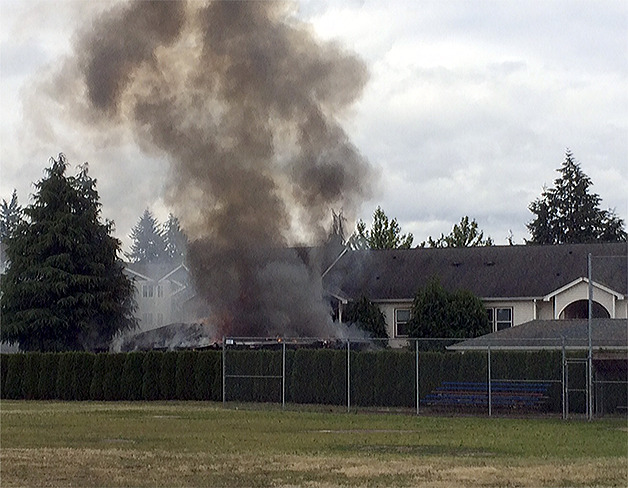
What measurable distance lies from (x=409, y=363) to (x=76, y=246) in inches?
1279

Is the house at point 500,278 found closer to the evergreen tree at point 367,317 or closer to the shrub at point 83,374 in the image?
the evergreen tree at point 367,317

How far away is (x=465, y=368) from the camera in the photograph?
43156 mm

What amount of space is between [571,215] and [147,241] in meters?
84.8

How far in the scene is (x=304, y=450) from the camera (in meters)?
26.7

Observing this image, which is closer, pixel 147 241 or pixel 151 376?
pixel 151 376

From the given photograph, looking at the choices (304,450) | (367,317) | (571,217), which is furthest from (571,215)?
(304,450)

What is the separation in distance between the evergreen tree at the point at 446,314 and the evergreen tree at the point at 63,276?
19.6 metres

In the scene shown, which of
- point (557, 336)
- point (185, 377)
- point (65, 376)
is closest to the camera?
point (557, 336)

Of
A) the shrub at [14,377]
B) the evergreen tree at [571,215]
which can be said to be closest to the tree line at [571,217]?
the evergreen tree at [571,215]

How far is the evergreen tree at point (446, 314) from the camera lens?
200 ft

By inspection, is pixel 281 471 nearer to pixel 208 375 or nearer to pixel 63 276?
pixel 208 375

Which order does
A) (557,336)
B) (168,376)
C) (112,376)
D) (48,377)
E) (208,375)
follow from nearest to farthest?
(557,336) → (208,375) → (168,376) → (112,376) → (48,377)

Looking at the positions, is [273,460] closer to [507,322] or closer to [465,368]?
[465,368]

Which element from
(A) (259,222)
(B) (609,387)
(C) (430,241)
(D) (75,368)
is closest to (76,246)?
(A) (259,222)
